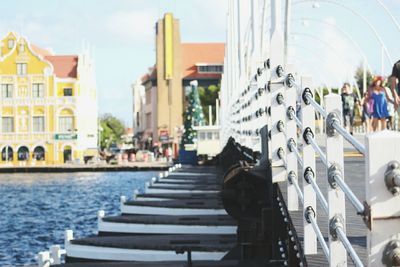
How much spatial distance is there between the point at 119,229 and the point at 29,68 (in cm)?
9397

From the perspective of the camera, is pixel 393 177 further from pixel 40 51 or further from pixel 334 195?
pixel 40 51

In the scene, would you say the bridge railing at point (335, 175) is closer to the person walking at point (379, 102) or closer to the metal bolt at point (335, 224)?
the metal bolt at point (335, 224)

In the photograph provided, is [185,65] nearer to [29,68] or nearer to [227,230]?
[29,68]

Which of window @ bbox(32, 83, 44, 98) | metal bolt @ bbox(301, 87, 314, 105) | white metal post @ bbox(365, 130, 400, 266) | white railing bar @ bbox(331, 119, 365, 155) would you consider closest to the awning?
window @ bbox(32, 83, 44, 98)

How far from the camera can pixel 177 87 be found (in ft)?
432

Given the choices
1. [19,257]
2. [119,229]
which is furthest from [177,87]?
[119,229]

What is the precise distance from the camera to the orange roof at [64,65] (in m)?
109

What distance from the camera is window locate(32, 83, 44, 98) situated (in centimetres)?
10625

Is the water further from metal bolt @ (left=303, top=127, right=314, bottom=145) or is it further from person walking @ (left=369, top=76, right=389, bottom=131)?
metal bolt @ (left=303, top=127, right=314, bottom=145)

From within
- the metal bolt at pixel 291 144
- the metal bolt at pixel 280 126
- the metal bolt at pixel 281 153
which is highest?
the metal bolt at pixel 280 126

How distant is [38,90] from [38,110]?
222 cm

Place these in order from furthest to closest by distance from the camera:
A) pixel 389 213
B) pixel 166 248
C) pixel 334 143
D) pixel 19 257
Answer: pixel 19 257 → pixel 166 248 → pixel 334 143 → pixel 389 213

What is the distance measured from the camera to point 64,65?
110 metres

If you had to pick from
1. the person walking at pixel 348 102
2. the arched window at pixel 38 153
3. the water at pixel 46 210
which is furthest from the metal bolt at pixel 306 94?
the arched window at pixel 38 153
